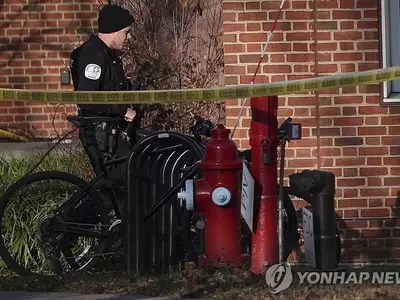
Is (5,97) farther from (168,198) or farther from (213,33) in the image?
(213,33)

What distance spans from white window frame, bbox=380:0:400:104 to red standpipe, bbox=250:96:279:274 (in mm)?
2442

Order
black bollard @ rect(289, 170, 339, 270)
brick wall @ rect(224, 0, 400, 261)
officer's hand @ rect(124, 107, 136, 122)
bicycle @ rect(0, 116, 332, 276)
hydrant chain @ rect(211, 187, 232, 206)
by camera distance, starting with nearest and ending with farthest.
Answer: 1. black bollard @ rect(289, 170, 339, 270)
2. hydrant chain @ rect(211, 187, 232, 206)
3. bicycle @ rect(0, 116, 332, 276)
4. officer's hand @ rect(124, 107, 136, 122)
5. brick wall @ rect(224, 0, 400, 261)

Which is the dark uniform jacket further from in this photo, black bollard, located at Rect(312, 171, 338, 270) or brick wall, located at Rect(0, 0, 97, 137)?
brick wall, located at Rect(0, 0, 97, 137)

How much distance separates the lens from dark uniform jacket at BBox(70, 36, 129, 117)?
7.51 meters

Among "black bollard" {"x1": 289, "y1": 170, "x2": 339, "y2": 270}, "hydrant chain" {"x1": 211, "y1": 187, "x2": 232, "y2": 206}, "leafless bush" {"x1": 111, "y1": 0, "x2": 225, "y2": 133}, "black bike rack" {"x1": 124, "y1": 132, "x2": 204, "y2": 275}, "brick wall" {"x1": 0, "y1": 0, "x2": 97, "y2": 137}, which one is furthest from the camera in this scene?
"brick wall" {"x1": 0, "y1": 0, "x2": 97, "y2": 137}

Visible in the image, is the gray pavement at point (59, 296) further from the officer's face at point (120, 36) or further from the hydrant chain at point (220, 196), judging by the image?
the officer's face at point (120, 36)

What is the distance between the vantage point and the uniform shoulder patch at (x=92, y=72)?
750 centimetres

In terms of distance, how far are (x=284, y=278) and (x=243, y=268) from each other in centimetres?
37

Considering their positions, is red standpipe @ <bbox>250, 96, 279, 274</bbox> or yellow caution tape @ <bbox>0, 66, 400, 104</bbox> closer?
yellow caution tape @ <bbox>0, 66, 400, 104</bbox>

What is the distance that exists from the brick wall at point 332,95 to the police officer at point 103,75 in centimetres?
121

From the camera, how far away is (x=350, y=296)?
20.6 feet

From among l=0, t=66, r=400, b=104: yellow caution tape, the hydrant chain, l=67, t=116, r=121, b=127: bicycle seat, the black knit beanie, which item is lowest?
the hydrant chain

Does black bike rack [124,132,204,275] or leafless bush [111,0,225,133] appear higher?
leafless bush [111,0,225,133]

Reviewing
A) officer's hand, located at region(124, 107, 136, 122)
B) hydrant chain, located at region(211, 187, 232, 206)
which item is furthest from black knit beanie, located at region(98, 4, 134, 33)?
hydrant chain, located at region(211, 187, 232, 206)
